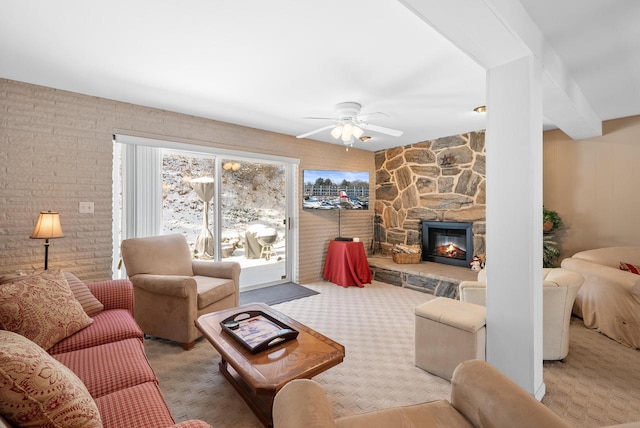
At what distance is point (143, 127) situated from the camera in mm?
3172

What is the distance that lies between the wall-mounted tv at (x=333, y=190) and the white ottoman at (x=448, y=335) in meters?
2.58

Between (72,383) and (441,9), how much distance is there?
2098mm

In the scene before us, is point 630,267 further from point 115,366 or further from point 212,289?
point 115,366

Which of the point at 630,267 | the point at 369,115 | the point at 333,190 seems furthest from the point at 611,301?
the point at 333,190

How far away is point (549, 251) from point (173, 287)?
172 inches

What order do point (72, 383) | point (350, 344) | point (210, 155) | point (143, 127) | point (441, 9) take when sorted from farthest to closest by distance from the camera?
point (210, 155) < point (143, 127) < point (350, 344) < point (441, 9) < point (72, 383)

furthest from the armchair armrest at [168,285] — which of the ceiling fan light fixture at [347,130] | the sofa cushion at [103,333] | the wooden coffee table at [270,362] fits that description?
the ceiling fan light fixture at [347,130]

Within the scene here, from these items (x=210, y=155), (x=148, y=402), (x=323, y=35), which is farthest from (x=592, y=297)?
(x=210, y=155)

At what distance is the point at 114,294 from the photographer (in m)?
2.16

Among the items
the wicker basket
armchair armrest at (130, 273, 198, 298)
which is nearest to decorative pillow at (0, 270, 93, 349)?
armchair armrest at (130, 273, 198, 298)

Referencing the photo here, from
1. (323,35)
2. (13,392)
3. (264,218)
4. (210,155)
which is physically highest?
(323,35)

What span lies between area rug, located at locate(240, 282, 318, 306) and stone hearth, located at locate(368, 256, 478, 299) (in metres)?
1.20

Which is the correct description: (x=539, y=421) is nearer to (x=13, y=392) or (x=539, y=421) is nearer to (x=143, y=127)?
(x=13, y=392)

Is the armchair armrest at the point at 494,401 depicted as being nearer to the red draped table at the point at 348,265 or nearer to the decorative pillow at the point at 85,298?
the decorative pillow at the point at 85,298
